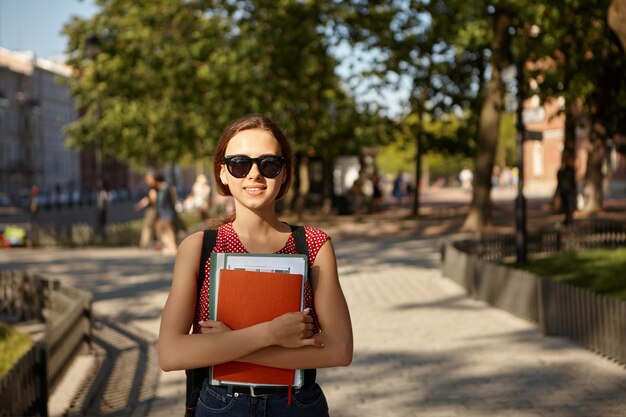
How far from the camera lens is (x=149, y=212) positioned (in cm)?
2583

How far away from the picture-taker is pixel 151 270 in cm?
2086

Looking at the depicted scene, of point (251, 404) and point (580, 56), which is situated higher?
point (580, 56)

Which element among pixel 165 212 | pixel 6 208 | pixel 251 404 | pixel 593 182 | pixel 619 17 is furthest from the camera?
pixel 6 208

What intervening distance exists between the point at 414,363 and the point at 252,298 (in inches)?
277

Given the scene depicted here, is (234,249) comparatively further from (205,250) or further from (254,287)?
(254,287)

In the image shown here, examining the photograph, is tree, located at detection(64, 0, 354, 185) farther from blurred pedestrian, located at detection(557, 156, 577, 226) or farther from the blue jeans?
the blue jeans

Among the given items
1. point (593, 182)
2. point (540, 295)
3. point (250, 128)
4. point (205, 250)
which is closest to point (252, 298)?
point (205, 250)

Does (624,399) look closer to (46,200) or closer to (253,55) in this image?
(253,55)

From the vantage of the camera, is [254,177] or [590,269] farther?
[590,269]

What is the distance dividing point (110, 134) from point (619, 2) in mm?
28479

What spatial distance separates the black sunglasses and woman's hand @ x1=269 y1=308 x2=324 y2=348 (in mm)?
466

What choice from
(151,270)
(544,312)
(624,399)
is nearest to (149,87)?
(151,270)

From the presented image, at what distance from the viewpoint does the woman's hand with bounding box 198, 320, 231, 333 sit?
3051 mm

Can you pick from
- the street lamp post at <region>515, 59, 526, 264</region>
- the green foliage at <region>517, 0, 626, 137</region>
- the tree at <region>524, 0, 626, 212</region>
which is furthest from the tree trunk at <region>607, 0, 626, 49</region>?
the green foliage at <region>517, 0, 626, 137</region>
